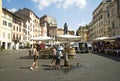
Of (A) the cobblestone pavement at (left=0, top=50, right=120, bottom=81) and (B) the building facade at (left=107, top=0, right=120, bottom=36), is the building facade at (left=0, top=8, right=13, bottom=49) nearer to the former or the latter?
(B) the building facade at (left=107, top=0, right=120, bottom=36)

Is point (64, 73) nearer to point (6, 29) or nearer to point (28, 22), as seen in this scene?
point (6, 29)

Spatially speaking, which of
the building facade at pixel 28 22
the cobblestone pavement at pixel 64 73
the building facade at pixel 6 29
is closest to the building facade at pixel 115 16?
the building facade at pixel 6 29

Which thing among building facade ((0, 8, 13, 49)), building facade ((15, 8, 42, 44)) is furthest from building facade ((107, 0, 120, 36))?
building facade ((15, 8, 42, 44))

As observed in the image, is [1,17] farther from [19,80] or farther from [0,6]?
[19,80]

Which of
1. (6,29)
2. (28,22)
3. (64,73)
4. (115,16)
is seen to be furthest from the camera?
(28,22)

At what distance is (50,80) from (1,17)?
180 feet

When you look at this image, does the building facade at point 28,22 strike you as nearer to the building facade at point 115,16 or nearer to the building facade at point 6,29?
the building facade at point 6,29

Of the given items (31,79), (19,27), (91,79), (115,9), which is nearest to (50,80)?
(31,79)

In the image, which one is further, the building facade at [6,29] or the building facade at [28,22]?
the building facade at [28,22]

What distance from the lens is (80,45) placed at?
4316 cm

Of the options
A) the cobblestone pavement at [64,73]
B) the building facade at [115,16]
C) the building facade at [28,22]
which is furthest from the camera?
the building facade at [28,22]

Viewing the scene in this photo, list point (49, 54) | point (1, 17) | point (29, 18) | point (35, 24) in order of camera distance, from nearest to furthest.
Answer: point (49, 54) → point (1, 17) → point (29, 18) → point (35, 24)

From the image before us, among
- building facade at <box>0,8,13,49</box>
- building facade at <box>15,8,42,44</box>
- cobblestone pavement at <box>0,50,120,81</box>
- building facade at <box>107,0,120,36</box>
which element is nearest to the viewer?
cobblestone pavement at <box>0,50,120,81</box>

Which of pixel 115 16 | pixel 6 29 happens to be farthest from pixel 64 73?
pixel 6 29
